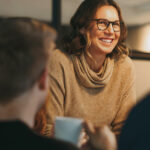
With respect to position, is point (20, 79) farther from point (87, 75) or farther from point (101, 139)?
point (87, 75)

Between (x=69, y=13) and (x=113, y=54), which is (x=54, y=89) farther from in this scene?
(x=69, y=13)

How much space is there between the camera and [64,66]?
135cm

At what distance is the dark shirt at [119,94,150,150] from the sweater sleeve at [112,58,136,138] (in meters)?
0.80

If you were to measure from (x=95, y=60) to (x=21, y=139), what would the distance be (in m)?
0.94

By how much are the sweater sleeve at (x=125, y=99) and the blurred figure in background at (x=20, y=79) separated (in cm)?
85

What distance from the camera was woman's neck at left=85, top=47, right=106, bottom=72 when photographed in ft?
4.74

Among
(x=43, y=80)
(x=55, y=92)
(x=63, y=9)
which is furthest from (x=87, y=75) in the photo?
(x=43, y=80)

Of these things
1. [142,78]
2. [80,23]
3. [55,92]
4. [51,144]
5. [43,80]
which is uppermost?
[80,23]

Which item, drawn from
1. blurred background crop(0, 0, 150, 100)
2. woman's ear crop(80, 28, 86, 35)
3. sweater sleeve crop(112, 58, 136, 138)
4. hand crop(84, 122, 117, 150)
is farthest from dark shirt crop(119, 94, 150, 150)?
blurred background crop(0, 0, 150, 100)

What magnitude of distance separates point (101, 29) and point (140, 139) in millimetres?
901

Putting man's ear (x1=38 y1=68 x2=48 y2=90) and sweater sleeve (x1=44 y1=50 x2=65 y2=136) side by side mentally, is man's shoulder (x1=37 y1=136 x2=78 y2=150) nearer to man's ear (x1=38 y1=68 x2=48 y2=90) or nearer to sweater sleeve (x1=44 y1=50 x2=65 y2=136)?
man's ear (x1=38 y1=68 x2=48 y2=90)

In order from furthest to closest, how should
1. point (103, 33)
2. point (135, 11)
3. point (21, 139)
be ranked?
point (135, 11)
point (103, 33)
point (21, 139)

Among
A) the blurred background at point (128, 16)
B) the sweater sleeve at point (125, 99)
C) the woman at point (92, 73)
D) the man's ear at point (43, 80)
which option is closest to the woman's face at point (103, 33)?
the woman at point (92, 73)

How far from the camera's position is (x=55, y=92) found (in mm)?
1302
